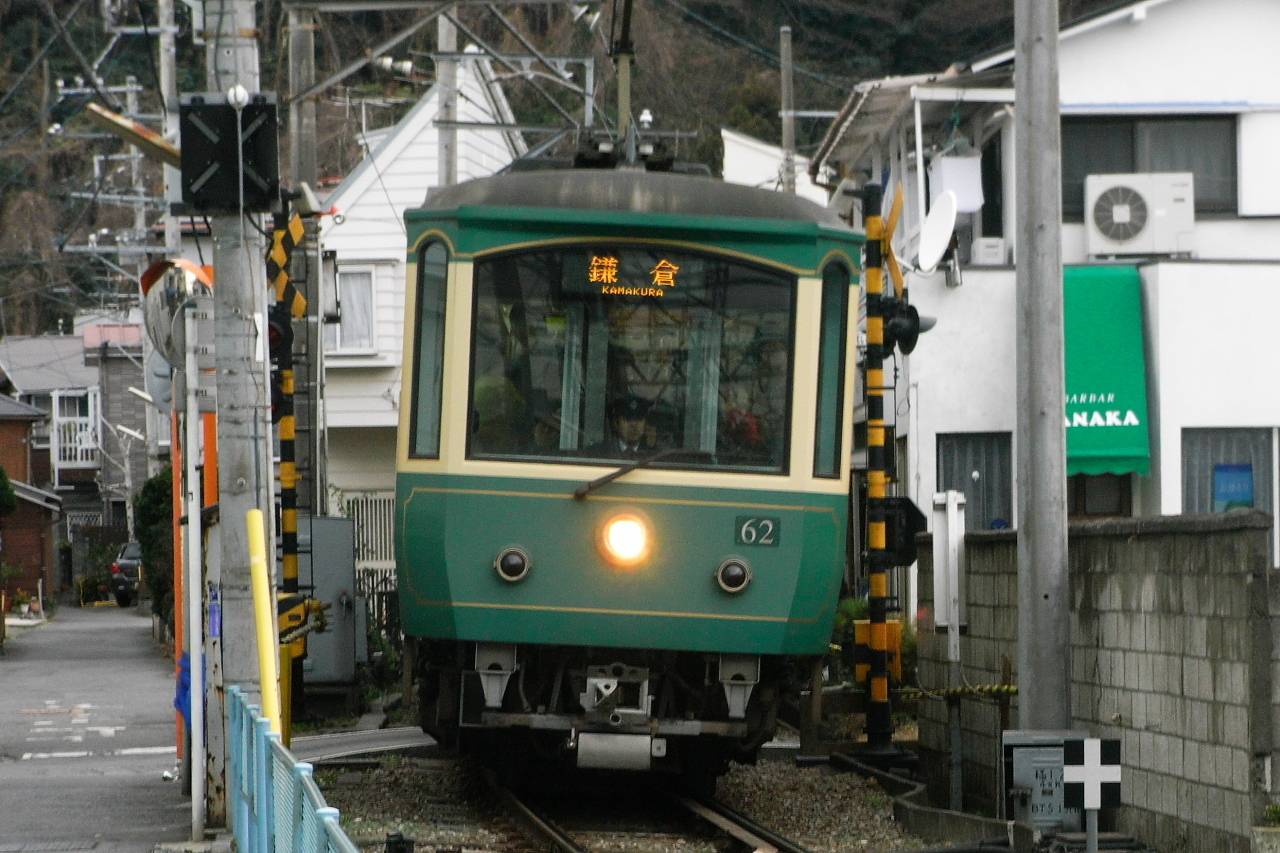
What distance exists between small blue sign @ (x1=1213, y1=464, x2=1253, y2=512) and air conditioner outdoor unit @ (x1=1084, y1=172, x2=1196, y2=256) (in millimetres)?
2147

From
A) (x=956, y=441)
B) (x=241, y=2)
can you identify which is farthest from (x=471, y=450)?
(x=956, y=441)

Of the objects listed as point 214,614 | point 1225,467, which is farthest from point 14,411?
point 214,614

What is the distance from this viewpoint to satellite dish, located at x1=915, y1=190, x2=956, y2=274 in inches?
559

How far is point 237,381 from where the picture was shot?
9.43 meters

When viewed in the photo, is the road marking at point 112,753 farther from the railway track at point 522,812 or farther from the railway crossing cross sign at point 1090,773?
the railway crossing cross sign at point 1090,773

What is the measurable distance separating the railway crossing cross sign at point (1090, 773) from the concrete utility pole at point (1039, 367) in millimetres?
1222

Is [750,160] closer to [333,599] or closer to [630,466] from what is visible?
[333,599]

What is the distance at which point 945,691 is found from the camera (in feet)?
38.6

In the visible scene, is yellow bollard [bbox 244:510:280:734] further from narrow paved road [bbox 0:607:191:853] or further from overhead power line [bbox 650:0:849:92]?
overhead power line [bbox 650:0:849:92]

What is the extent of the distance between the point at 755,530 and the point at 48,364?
5611cm

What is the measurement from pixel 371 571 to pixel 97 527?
1568 inches

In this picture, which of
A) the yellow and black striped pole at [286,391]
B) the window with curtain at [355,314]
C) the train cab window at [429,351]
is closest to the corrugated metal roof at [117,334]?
the window with curtain at [355,314]

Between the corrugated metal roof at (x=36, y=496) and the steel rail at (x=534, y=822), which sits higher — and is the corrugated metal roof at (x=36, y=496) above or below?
above

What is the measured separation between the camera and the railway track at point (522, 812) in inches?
389
